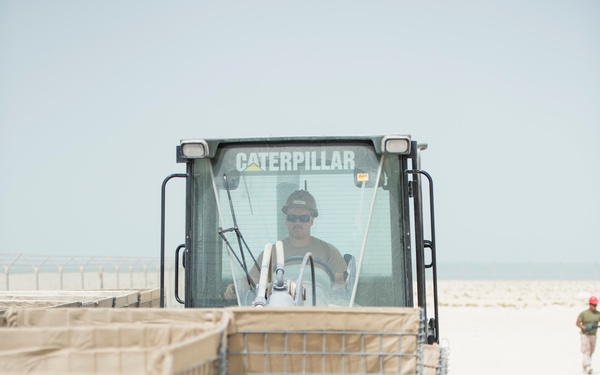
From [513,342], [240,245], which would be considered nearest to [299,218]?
[240,245]

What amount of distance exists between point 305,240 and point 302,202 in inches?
10.9

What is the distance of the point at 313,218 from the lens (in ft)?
20.8

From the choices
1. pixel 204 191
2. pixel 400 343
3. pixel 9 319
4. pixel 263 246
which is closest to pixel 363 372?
pixel 400 343

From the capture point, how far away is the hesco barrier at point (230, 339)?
378cm

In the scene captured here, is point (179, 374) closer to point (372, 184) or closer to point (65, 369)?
point (65, 369)

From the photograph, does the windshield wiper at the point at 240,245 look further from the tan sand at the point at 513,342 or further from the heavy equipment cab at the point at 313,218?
the tan sand at the point at 513,342

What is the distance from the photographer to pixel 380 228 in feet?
20.6

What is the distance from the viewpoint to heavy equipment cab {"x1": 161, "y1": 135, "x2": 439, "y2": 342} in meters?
6.25

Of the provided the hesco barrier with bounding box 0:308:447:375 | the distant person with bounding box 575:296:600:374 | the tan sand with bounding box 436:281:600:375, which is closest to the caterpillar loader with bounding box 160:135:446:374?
the hesco barrier with bounding box 0:308:447:375

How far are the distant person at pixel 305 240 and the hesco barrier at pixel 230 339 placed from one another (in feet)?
6.37

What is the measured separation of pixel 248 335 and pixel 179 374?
3.22ft

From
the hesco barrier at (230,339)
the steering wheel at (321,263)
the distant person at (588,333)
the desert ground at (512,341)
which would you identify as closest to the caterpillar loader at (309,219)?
the steering wheel at (321,263)

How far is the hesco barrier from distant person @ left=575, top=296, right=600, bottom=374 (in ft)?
44.1

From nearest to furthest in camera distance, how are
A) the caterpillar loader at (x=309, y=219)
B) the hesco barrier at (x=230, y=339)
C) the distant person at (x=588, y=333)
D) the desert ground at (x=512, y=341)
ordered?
the hesco barrier at (x=230, y=339) → the caterpillar loader at (x=309, y=219) → the distant person at (x=588, y=333) → the desert ground at (x=512, y=341)
